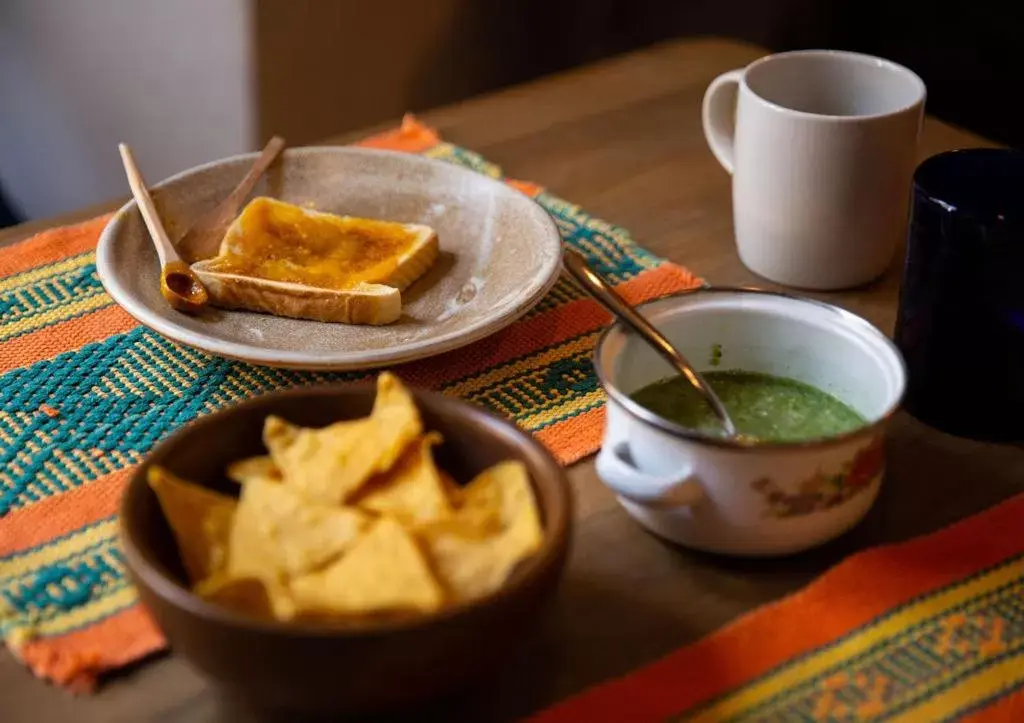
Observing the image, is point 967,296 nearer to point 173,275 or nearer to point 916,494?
point 916,494

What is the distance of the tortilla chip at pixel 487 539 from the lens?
0.55 metres

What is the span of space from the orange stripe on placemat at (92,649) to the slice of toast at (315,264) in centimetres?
32

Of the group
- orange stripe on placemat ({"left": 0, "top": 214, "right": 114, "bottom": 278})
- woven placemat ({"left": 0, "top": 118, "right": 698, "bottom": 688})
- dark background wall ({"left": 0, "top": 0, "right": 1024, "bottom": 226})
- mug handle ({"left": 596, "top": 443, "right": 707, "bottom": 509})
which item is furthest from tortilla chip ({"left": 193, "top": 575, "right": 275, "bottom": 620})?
dark background wall ({"left": 0, "top": 0, "right": 1024, "bottom": 226})

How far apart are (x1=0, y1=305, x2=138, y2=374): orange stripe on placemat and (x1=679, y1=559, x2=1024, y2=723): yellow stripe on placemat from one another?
56 cm

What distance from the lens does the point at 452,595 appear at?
0.54 m

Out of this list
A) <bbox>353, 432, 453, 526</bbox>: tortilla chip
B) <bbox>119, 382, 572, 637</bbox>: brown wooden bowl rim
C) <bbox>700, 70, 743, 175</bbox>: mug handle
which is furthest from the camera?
<bbox>700, 70, 743, 175</bbox>: mug handle

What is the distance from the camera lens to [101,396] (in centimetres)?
83

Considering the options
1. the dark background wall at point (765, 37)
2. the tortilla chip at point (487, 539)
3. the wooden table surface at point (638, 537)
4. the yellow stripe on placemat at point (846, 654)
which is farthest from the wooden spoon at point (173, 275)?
the dark background wall at point (765, 37)

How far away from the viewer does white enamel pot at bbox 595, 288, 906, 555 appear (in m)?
0.64

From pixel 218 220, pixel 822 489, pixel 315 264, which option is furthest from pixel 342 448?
pixel 218 220

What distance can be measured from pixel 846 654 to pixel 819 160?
0.44 metres

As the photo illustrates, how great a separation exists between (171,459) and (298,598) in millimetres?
124

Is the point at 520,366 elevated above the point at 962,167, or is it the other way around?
the point at 962,167

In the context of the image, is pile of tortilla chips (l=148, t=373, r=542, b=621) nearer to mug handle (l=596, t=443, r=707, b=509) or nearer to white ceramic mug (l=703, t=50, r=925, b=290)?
mug handle (l=596, t=443, r=707, b=509)
